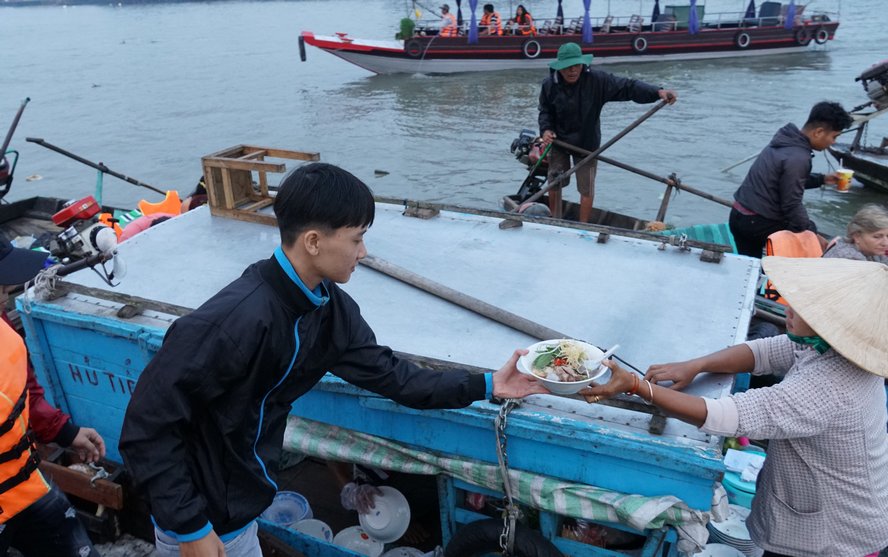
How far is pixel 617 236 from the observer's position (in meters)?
3.82

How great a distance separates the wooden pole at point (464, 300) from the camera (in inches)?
111

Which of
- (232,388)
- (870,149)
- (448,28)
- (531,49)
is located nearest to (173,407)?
(232,388)

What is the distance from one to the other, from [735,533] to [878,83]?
30.7 ft

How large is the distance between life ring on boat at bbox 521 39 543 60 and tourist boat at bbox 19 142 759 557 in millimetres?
20558

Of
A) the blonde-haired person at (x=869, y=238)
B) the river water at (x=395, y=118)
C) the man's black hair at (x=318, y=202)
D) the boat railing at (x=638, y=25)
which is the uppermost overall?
the boat railing at (x=638, y=25)

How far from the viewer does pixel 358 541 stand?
10.9ft

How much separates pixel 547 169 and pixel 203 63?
1072 inches

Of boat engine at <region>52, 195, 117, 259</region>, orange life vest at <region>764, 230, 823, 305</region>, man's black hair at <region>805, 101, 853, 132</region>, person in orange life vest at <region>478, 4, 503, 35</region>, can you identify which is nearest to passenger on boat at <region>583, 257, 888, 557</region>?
orange life vest at <region>764, 230, 823, 305</region>

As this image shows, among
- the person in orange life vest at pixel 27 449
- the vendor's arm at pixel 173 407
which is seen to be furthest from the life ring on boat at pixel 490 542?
the person in orange life vest at pixel 27 449

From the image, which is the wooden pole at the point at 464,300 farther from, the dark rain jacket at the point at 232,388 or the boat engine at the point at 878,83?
the boat engine at the point at 878,83

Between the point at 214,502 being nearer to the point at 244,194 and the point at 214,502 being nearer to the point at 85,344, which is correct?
the point at 85,344

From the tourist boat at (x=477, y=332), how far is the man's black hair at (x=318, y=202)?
0.90 meters

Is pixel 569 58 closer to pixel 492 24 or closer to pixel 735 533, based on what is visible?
pixel 735 533

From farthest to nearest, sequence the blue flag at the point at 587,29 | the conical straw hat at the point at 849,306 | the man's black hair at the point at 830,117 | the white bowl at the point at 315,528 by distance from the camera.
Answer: the blue flag at the point at 587,29 < the man's black hair at the point at 830,117 < the white bowl at the point at 315,528 < the conical straw hat at the point at 849,306
